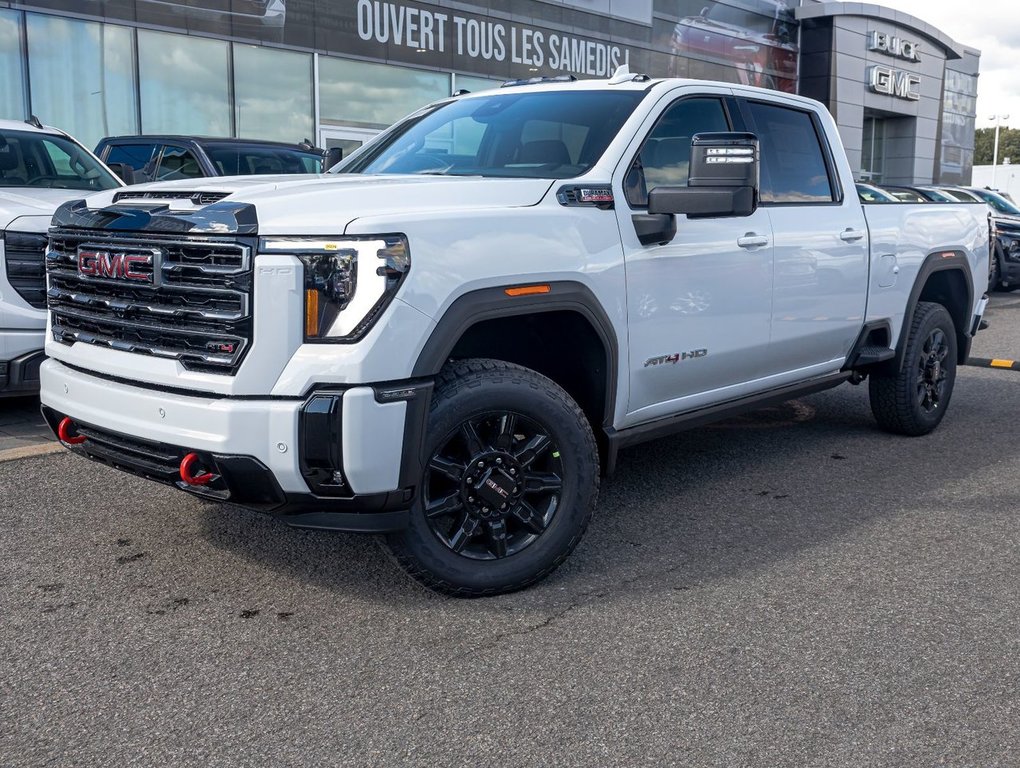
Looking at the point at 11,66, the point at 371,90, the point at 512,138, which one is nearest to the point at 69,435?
the point at 512,138

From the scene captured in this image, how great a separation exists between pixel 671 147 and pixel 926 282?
2803mm

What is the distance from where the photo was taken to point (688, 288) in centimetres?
446

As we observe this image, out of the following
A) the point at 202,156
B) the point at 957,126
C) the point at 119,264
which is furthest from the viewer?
the point at 957,126

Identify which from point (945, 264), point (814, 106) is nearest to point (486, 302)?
point (814, 106)

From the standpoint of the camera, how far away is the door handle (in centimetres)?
475

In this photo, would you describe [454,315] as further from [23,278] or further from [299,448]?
[23,278]

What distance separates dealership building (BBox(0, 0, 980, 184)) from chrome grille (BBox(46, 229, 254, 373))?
13319 mm

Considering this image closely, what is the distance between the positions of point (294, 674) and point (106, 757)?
2.03ft

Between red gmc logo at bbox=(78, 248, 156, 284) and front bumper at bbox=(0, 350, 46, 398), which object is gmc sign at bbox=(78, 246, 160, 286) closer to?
red gmc logo at bbox=(78, 248, 156, 284)

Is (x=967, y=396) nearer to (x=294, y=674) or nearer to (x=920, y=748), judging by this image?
(x=920, y=748)

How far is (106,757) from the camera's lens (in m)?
2.75

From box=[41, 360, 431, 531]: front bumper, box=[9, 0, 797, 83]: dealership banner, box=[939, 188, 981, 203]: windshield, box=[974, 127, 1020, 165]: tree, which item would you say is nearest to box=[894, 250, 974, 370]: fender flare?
box=[41, 360, 431, 531]: front bumper

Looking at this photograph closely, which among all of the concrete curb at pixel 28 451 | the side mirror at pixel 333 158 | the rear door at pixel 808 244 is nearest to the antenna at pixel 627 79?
the rear door at pixel 808 244

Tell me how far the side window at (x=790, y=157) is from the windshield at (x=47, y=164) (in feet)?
15.2
